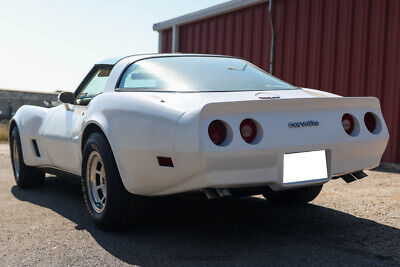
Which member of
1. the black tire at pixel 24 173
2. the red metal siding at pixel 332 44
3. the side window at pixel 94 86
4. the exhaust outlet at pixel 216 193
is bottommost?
the black tire at pixel 24 173

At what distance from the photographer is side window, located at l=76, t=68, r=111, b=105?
4215 mm

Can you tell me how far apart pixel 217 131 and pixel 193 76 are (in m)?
0.80

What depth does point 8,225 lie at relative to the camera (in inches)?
157

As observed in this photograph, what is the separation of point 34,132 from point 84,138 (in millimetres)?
1384

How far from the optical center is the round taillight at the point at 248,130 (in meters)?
3.08

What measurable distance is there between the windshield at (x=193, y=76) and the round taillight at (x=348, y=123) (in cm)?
55

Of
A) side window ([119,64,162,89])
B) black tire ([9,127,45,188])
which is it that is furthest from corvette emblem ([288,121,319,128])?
black tire ([9,127,45,188])

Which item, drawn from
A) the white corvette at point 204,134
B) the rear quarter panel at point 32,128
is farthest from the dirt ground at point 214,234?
the rear quarter panel at point 32,128

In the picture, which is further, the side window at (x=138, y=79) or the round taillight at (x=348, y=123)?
the side window at (x=138, y=79)

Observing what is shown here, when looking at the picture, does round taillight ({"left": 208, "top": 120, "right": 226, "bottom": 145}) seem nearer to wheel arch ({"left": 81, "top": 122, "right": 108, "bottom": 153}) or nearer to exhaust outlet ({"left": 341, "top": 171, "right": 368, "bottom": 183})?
wheel arch ({"left": 81, "top": 122, "right": 108, "bottom": 153})

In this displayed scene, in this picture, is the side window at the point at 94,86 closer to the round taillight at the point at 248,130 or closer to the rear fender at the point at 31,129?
the rear fender at the point at 31,129

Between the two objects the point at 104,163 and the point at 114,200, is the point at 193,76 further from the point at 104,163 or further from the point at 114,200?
the point at 114,200

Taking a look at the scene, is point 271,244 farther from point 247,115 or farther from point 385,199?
point 385,199

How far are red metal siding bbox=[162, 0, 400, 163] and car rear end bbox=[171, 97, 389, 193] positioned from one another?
487 centimetres
